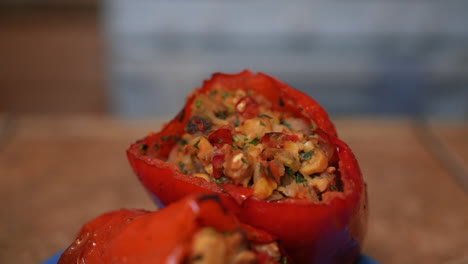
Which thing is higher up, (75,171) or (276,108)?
(276,108)

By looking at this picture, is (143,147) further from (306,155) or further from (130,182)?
(130,182)

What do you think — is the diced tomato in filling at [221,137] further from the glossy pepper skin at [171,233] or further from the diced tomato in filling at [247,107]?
the glossy pepper skin at [171,233]

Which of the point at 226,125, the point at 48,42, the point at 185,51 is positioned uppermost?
the point at 226,125

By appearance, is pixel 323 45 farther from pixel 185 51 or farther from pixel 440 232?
pixel 440 232

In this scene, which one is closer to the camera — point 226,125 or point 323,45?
point 226,125

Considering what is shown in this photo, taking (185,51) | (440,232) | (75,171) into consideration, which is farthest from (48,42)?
(440,232)

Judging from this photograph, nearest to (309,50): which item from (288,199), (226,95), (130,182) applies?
(130,182)
